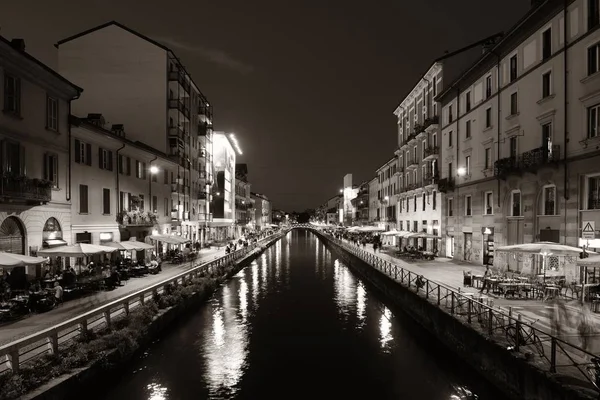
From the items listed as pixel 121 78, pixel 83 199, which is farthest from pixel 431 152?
pixel 83 199

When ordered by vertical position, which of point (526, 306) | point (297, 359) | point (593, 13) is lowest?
point (297, 359)

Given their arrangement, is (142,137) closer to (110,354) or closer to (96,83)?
(96,83)

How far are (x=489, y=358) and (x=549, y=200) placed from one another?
1606 centimetres

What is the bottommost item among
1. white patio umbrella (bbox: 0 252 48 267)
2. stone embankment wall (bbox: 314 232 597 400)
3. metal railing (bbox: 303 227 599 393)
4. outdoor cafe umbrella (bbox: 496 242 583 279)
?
stone embankment wall (bbox: 314 232 597 400)

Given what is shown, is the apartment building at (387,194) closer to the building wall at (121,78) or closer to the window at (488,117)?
the window at (488,117)

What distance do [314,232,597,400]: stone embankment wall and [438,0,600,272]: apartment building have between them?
732cm

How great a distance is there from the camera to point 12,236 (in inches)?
827

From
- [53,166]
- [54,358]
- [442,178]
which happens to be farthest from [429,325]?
A: [442,178]

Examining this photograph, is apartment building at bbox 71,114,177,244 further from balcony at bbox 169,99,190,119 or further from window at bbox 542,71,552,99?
window at bbox 542,71,552,99

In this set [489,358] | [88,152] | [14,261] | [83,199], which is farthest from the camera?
[88,152]

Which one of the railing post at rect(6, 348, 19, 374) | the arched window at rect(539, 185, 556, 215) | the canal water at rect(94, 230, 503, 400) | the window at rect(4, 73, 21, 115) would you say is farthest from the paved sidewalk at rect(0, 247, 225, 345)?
the arched window at rect(539, 185, 556, 215)

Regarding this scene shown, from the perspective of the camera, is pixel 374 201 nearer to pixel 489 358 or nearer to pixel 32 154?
pixel 32 154

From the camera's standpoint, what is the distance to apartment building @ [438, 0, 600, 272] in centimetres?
2200

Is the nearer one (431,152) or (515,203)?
(515,203)
